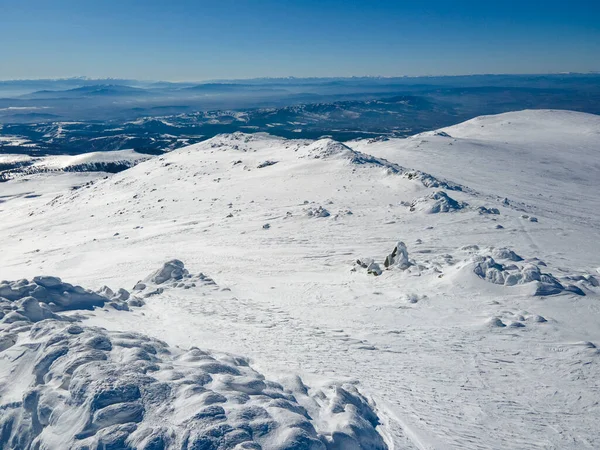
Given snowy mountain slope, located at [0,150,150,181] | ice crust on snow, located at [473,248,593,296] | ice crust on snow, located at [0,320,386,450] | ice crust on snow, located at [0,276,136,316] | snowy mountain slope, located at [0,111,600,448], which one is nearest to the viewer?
ice crust on snow, located at [0,320,386,450]

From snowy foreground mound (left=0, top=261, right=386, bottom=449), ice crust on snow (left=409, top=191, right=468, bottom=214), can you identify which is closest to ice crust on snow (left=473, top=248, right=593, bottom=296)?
snowy foreground mound (left=0, top=261, right=386, bottom=449)

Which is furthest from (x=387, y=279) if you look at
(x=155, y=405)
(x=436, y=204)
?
(x=155, y=405)

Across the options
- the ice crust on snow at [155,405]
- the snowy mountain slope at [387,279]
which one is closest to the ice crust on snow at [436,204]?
the snowy mountain slope at [387,279]

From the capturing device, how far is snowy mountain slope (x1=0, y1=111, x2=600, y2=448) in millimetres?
7938

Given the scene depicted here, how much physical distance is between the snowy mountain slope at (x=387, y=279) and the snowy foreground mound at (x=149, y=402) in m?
1.13

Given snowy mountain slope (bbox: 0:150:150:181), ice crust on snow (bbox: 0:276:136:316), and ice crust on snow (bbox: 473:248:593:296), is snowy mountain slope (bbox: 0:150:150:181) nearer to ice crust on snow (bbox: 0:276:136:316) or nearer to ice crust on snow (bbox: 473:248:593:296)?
ice crust on snow (bbox: 0:276:136:316)

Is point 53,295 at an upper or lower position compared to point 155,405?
lower

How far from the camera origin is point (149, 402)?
19.1 feet

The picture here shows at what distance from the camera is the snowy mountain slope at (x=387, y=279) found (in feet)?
26.0

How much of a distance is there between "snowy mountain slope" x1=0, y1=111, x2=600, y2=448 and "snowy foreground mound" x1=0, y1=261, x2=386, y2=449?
113 centimetres

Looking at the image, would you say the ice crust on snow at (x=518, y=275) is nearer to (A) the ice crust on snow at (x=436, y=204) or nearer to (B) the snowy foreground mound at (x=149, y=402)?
(B) the snowy foreground mound at (x=149, y=402)

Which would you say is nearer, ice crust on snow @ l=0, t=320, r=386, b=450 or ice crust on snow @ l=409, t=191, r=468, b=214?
ice crust on snow @ l=0, t=320, r=386, b=450

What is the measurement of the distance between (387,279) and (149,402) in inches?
379

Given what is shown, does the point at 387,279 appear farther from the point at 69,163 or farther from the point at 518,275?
the point at 69,163
